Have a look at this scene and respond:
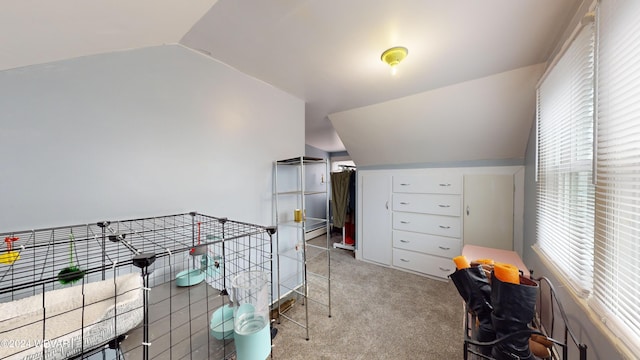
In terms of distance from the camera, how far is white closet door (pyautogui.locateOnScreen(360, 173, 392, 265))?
321 cm

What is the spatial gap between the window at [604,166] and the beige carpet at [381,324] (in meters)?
1.10

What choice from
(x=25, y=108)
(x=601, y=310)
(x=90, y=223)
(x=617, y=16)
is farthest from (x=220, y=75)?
(x=601, y=310)

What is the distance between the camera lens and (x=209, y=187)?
171 cm

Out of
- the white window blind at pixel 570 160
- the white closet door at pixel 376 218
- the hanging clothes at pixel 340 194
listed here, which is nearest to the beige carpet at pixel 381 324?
the white closet door at pixel 376 218

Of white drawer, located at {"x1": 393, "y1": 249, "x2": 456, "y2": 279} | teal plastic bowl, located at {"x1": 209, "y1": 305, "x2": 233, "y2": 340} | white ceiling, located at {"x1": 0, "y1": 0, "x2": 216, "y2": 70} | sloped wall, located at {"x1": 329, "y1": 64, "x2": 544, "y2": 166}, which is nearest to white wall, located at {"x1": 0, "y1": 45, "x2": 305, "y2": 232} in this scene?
white ceiling, located at {"x1": 0, "y1": 0, "x2": 216, "y2": 70}

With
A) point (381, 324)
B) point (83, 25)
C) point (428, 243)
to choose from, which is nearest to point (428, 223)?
point (428, 243)

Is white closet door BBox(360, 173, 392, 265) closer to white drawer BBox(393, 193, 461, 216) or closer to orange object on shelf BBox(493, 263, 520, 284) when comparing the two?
white drawer BBox(393, 193, 461, 216)

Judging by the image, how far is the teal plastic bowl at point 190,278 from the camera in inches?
50.4

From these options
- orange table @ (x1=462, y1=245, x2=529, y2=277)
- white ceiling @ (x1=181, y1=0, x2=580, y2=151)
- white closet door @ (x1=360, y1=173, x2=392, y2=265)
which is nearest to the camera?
white ceiling @ (x1=181, y1=0, x2=580, y2=151)

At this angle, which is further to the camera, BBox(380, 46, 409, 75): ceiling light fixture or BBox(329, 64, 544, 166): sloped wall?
BBox(329, 64, 544, 166): sloped wall

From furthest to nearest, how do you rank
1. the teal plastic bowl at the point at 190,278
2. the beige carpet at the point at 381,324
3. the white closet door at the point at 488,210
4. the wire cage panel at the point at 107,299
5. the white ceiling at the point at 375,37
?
the white closet door at the point at 488,210, the beige carpet at the point at 381,324, the teal plastic bowl at the point at 190,278, the white ceiling at the point at 375,37, the wire cage panel at the point at 107,299

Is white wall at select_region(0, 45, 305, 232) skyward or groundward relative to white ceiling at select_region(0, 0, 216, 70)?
groundward

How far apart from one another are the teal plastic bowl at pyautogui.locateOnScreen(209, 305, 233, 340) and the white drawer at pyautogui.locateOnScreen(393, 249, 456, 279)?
2714 millimetres

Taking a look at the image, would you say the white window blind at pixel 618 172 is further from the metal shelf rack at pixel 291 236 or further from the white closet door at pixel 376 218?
the white closet door at pixel 376 218
